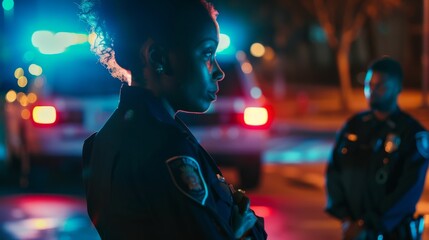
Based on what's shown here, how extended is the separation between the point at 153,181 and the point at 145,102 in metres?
0.23

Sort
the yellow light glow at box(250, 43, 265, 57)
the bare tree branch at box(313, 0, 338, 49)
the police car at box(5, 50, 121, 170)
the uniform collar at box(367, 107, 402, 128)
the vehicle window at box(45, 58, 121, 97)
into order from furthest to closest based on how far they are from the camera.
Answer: the yellow light glow at box(250, 43, 265, 57)
the bare tree branch at box(313, 0, 338, 49)
the vehicle window at box(45, 58, 121, 97)
the police car at box(5, 50, 121, 170)
the uniform collar at box(367, 107, 402, 128)

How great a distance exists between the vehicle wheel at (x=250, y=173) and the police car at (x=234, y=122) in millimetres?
28

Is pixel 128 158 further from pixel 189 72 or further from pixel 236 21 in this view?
pixel 236 21

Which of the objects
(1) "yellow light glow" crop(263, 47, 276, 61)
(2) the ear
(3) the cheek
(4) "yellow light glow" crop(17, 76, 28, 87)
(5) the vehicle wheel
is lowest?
(1) "yellow light glow" crop(263, 47, 276, 61)

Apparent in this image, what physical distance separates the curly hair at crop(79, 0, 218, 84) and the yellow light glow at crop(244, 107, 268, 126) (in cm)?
736

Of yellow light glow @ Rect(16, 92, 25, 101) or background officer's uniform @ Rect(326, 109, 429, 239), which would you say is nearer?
background officer's uniform @ Rect(326, 109, 429, 239)

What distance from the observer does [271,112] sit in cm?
946

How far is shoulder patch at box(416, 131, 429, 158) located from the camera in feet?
11.4

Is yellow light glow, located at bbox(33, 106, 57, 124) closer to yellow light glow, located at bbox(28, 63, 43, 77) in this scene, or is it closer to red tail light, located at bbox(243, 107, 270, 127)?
yellow light glow, located at bbox(28, 63, 43, 77)

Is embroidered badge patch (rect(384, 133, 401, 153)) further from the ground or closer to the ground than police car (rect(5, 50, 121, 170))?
further from the ground

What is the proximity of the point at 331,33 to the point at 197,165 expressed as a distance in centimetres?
2401

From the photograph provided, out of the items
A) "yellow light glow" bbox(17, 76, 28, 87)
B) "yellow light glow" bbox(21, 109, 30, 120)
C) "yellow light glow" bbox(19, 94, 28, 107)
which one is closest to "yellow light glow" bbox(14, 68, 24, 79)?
"yellow light glow" bbox(17, 76, 28, 87)

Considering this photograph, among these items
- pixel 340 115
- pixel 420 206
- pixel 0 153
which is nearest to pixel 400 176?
pixel 420 206

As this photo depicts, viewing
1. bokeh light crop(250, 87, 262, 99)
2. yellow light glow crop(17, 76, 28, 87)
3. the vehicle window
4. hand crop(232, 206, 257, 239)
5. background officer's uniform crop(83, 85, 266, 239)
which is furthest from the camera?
yellow light glow crop(17, 76, 28, 87)
